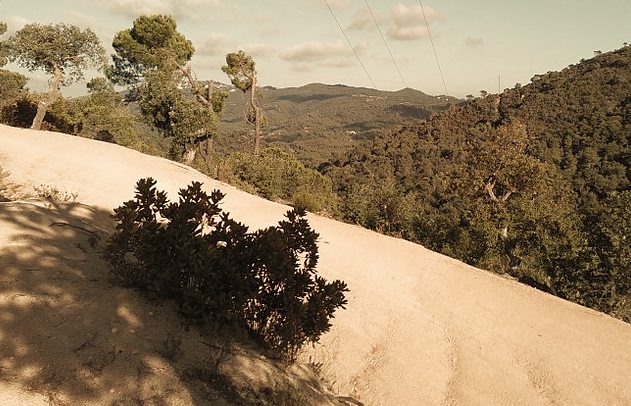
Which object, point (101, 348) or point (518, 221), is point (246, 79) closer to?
point (518, 221)

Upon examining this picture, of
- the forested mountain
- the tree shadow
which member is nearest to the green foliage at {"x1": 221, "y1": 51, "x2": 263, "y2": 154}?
the forested mountain

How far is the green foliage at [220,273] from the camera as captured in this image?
4.04m

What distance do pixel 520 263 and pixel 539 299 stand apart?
204 inches

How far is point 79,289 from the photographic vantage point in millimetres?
3904

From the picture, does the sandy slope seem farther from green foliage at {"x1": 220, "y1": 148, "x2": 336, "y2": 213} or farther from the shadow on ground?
green foliage at {"x1": 220, "y1": 148, "x2": 336, "y2": 213}

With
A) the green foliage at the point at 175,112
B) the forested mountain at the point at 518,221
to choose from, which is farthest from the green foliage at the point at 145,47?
the forested mountain at the point at 518,221

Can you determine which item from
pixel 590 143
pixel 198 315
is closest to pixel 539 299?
pixel 198 315

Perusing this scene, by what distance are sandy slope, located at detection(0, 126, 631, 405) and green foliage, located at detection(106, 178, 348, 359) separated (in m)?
1.04

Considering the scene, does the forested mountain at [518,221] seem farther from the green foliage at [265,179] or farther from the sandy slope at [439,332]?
the sandy slope at [439,332]

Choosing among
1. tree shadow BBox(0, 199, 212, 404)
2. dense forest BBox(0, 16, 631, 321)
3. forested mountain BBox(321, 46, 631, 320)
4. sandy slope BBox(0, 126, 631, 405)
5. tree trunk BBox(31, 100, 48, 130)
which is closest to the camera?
tree shadow BBox(0, 199, 212, 404)

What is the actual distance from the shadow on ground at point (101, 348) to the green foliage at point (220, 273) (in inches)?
9.7

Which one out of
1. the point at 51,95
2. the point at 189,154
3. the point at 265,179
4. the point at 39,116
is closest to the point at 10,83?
the point at 51,95

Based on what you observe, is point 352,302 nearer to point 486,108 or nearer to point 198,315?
point 198,315

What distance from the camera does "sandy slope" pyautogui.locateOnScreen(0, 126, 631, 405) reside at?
5.51 metres
